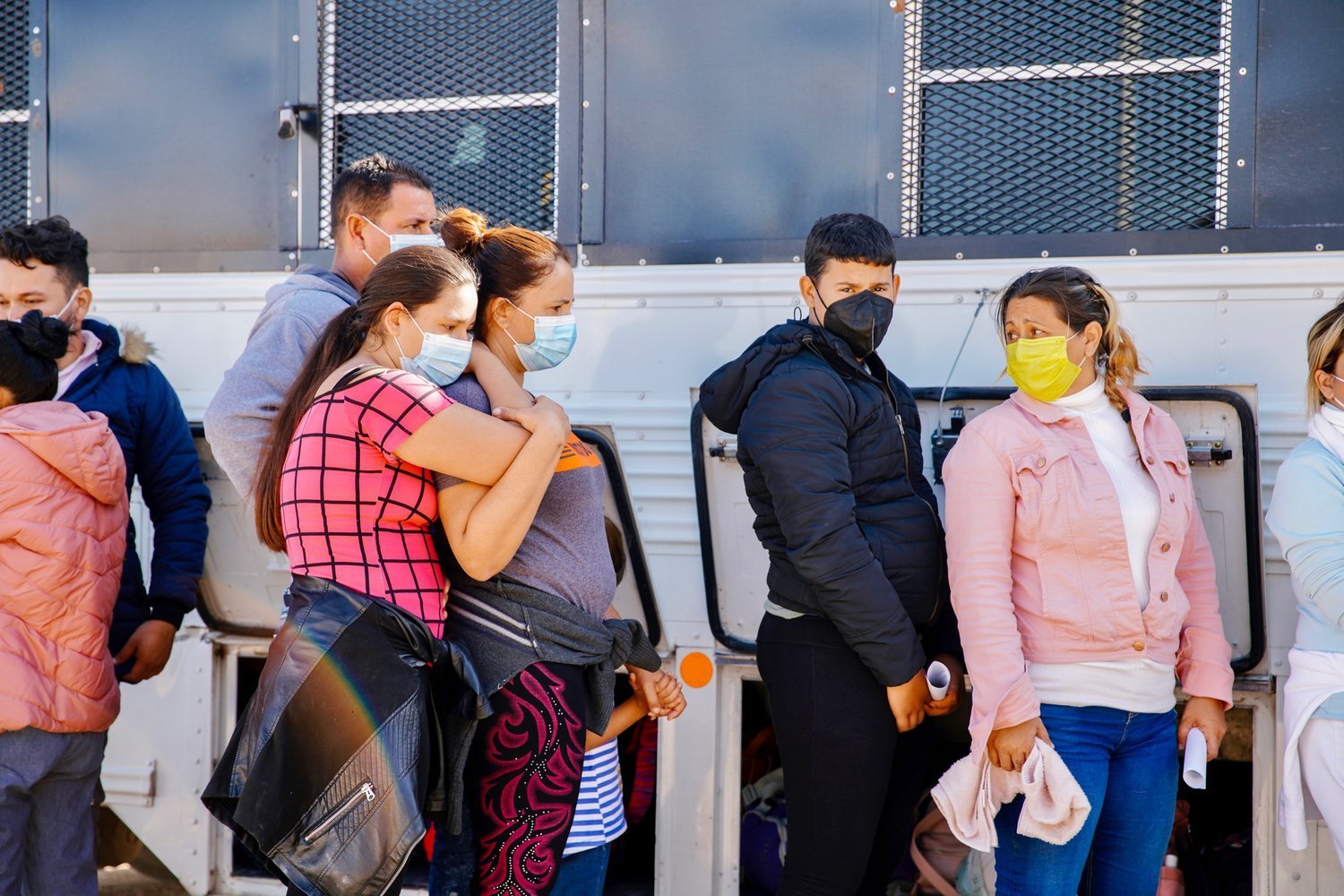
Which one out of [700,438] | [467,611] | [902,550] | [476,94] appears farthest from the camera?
[476,94]

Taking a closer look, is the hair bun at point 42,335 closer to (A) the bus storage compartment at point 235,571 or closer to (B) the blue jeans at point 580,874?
(A) the bus storage compartment at point 235,571

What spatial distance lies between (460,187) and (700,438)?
96 cm

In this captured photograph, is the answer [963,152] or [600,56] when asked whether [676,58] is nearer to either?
[600,56]

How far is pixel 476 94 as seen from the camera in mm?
3135

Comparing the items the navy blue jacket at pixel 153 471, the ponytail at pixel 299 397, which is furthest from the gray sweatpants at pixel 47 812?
the ponytail at pixel 299 397

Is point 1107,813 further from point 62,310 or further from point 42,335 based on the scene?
point 62,310

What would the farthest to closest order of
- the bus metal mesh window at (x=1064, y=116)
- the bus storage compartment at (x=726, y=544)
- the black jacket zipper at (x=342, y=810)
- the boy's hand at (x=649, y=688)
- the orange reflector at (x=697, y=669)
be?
1. the orange reflector at (x=697, y=669)
2. the bus storage compartment at (x=726, y=544)
3. the bus metal mesh window at (x=1064, y=116)
4. the boy's hand at (x=649, y=688)
5. the black jacket zipper at (x=342, y=810)

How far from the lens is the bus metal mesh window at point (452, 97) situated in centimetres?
309

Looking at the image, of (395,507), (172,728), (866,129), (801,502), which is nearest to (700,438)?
(801,502)

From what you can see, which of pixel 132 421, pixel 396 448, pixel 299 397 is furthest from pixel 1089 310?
pixel 132 421

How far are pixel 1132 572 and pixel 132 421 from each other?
7.46 feet

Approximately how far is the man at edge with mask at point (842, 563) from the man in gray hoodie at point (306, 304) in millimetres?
802

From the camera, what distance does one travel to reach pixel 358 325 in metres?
2.11

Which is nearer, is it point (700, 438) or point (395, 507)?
point (395, 507)
